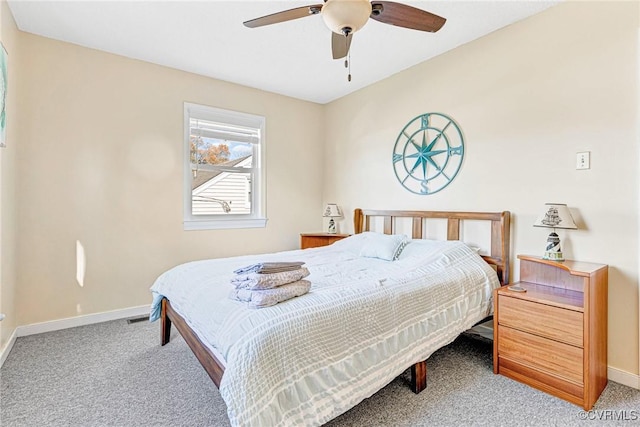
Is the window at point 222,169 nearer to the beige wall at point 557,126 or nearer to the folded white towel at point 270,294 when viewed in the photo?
the beige wall at point 557,126

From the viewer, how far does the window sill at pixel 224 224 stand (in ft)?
11.8

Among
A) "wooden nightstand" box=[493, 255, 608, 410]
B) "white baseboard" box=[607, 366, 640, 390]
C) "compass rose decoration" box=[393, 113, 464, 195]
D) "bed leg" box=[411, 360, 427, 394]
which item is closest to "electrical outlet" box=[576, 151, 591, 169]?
"wooden nightstand" box=[493, 255, 608, 410]

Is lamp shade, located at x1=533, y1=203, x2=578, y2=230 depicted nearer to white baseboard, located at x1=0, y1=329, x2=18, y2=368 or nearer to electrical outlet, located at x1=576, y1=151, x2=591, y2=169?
electrical outlet, located at x1=576, y1=151, x2=591, y2=169

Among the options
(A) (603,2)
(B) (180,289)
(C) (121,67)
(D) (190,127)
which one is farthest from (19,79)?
(A) (603,2)

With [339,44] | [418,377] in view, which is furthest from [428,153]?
[418,377]

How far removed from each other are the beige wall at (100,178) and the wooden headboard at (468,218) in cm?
184

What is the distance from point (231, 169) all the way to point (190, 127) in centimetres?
66

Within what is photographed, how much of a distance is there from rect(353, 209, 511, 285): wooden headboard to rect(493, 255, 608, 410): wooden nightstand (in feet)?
0.88

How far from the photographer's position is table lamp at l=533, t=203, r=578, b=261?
2.11m

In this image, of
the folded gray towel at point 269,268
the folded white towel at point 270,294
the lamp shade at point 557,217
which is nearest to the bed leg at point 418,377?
the folded white towel at point 270,294

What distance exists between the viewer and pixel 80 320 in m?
3.01

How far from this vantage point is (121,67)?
3.17 metres

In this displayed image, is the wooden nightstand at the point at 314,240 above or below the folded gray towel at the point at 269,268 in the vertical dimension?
below

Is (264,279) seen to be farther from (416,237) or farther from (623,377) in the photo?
(623,377)
